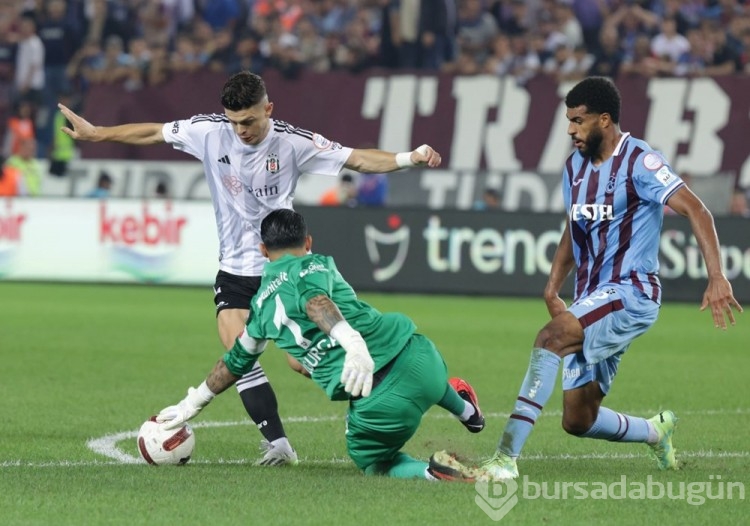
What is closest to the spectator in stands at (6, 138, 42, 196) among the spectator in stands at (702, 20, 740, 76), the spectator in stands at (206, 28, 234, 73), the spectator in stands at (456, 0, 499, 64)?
the spectator in stands at (206, 28, 234, 73)

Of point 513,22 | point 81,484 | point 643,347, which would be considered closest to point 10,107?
point 513,22

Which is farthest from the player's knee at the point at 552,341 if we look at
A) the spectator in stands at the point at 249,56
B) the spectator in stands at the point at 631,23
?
the spectator in stands at the point at 249,56

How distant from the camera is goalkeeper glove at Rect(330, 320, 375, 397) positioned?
641 centimetres

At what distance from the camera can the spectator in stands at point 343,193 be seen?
2277 cm

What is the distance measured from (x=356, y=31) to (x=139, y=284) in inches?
238

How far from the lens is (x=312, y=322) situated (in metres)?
6.88

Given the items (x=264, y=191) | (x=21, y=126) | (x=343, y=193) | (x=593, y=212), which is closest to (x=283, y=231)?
(x=264, y=191)

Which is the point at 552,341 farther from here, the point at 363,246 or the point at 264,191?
the point at 363,246

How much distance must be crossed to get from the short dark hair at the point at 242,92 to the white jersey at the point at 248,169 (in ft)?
1.18

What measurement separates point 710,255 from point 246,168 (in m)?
2.67

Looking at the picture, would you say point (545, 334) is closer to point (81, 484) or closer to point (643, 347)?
point (81, 484)

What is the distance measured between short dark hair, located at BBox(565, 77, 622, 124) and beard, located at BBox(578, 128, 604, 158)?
10cm

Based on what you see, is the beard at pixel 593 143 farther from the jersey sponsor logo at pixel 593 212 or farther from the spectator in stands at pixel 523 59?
the spectator in stands at pixel 523 59

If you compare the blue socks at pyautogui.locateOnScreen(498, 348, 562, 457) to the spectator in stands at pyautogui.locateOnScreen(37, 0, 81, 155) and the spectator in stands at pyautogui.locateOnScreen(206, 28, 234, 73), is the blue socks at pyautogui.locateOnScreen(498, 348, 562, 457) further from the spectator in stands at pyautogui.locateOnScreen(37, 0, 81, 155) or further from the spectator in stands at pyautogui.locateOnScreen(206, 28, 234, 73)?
the spectator in stands at pyautogui.locateOnScreen(37, 0, 81, 155)
